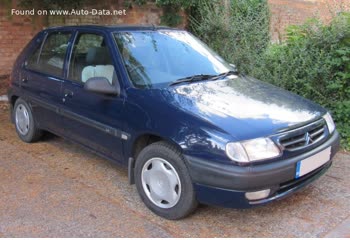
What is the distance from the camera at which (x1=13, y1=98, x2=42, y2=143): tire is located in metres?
4.95

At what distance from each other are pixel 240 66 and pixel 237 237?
403 centimetres

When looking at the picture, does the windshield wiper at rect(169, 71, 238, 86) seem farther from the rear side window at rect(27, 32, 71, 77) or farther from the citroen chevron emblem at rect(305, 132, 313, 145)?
the rear side window at rect(27, 32, 71, 77)

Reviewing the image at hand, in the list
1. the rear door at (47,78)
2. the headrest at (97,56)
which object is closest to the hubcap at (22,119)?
the rear door at (47,78)

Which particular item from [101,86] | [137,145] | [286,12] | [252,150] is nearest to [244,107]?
[252,150]

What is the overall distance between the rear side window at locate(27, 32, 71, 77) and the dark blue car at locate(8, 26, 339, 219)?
15mm

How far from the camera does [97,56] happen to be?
3.98 m

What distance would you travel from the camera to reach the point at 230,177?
2830 mm

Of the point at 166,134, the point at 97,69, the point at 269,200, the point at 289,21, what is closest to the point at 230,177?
the point at 269,200

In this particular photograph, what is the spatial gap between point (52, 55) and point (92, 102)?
115 centimetres

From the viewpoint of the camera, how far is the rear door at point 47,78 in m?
4.36

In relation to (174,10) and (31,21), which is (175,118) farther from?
(31,21)

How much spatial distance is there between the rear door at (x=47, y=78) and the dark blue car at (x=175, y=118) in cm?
1

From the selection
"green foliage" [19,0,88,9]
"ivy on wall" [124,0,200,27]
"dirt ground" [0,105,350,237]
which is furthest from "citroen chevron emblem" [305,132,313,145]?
"green foliage" [19,0,88,9]

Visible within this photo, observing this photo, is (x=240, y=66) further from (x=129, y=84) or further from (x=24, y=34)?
(x=24, y=34)
